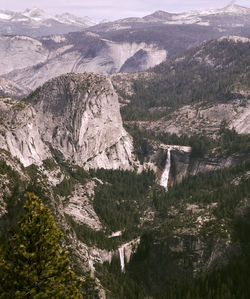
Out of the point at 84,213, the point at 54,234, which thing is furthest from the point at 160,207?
the point at 54,234

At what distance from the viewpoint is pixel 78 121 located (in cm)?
18500

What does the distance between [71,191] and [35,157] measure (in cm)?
2082

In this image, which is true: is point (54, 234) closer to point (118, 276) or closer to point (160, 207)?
point (118, 276)

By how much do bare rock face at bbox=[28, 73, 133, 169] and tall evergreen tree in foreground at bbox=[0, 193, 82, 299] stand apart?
143 meters

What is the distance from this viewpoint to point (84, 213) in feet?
473

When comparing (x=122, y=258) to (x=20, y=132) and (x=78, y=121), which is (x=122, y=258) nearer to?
(x=20, y=132)

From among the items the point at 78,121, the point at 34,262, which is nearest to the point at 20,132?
the point at 78,121

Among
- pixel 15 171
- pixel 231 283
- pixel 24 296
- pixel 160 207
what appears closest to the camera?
pixel 24 296

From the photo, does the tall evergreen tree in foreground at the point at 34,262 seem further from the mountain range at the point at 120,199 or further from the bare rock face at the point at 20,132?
the bare rock face at the point at 20,132

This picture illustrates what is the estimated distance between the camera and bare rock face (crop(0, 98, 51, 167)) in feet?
448

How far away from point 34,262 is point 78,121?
15441 centimetres

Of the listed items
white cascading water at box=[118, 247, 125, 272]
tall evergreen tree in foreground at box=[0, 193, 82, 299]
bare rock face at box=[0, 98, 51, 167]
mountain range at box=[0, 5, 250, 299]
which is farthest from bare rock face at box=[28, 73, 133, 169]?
tall evergreen tree in foreground at box=[0, 193, 82, 299]

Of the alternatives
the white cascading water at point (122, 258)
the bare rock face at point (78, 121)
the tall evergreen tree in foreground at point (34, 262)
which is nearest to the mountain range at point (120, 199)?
the white cascading water at point (122, 258)

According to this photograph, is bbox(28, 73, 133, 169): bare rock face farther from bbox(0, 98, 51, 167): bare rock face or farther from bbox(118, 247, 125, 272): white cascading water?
bbox(118, 247, 125, 272): white cascading water
